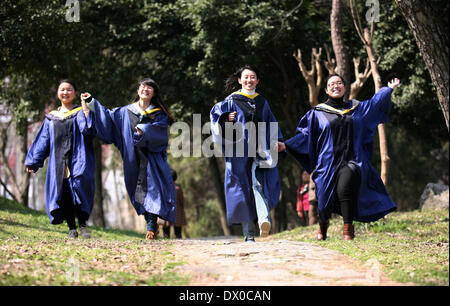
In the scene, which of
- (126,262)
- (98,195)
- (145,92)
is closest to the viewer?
(126,262)

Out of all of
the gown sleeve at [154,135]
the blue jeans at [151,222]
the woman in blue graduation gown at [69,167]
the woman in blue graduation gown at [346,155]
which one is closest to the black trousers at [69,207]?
the woman in blue graduation gown at [69,167]

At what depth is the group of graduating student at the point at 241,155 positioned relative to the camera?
8.45 m

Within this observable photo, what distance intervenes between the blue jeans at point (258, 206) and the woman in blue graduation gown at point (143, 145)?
1272 millimetres

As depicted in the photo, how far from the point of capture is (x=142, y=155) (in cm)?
916

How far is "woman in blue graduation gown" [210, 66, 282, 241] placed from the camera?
826 centimetres

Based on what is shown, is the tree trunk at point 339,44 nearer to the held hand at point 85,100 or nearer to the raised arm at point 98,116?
the raised arm at point 98,116

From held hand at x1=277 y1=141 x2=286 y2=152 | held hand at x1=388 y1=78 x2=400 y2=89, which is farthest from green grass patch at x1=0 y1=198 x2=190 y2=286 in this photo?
held hand at x1=388 y1=78 x2=400 y2=89

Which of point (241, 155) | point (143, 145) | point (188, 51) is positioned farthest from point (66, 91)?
point (188, 51)

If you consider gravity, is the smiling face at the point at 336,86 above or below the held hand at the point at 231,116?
above

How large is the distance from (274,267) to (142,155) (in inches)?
152

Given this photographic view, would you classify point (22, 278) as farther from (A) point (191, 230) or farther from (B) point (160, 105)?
(A) point (191, 230)

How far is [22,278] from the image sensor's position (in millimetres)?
5113

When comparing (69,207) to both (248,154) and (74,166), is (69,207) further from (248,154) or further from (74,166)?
(248,154)

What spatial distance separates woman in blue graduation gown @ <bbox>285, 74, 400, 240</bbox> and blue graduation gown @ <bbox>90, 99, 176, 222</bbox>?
199 cm
